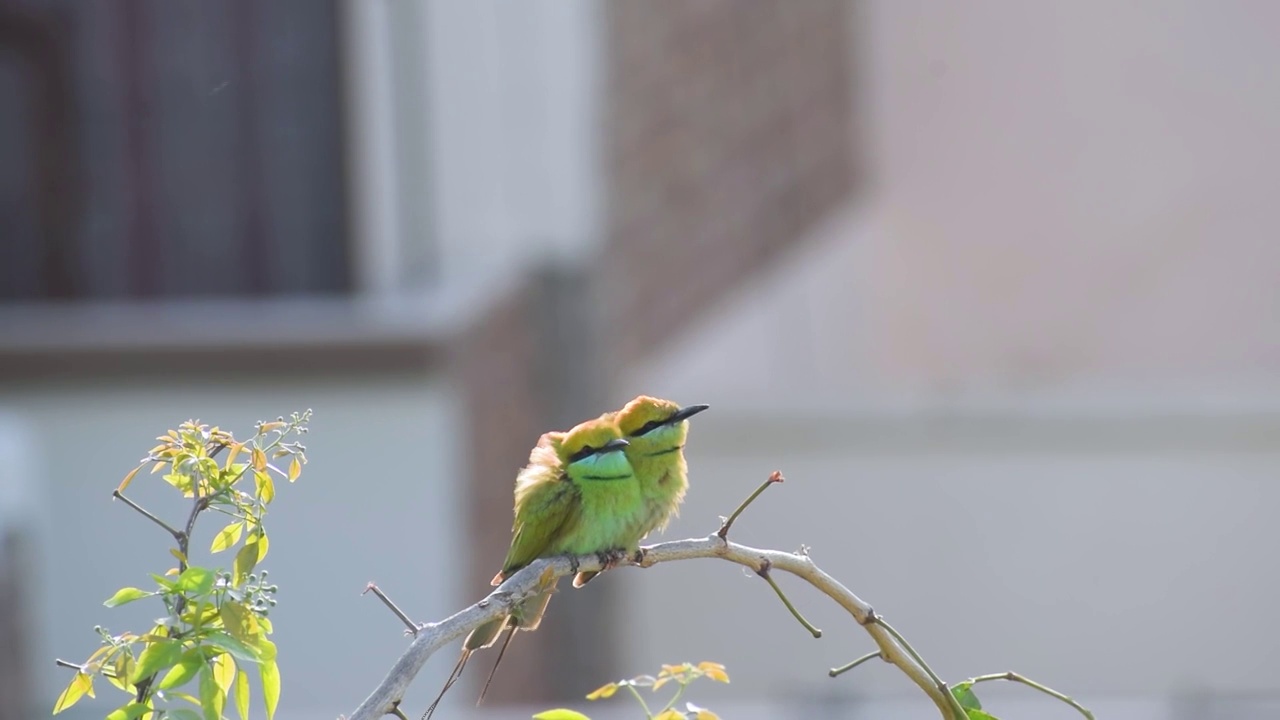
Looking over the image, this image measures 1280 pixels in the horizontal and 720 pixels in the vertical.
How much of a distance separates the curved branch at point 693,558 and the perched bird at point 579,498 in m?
0.60

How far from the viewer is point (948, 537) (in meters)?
5.50

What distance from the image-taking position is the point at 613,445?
1.71 metres

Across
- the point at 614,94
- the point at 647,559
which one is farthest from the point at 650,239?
the point at 647,559

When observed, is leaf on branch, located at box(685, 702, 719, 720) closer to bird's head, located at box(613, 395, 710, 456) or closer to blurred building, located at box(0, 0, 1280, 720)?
bird's head, located at box(613, 395, 710, 456)

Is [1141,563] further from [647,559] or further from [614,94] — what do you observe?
[647,559]

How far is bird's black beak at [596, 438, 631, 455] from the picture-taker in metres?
1.70

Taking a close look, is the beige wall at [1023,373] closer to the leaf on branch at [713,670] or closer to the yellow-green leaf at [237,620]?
the leaf on branch at [713,670]

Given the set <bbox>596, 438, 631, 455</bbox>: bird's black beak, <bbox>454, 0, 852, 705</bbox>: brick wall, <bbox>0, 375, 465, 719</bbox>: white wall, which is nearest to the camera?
<bbox>596, 438, 631, 455</bbox>: bird's black beak

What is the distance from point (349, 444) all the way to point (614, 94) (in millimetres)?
1425

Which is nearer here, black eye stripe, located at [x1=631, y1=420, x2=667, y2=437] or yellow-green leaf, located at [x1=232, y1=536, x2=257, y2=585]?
yellow-green leaf, located at [x1=232, y1=536, x2=257, y2=585]

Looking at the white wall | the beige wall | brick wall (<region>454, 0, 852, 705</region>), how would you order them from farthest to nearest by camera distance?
the beige wall
brick wall (<region>454, 0, 852, 705</region>)
the white wall

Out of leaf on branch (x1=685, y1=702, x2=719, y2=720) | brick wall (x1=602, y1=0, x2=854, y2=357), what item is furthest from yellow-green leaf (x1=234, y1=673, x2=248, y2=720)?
brick wall (x1=602, y1=0, x2=854, y2=357)

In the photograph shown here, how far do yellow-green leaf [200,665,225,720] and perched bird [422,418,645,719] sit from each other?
783mm

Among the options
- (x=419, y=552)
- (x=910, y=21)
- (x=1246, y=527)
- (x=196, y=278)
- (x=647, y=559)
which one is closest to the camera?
(x=647, y=559)
